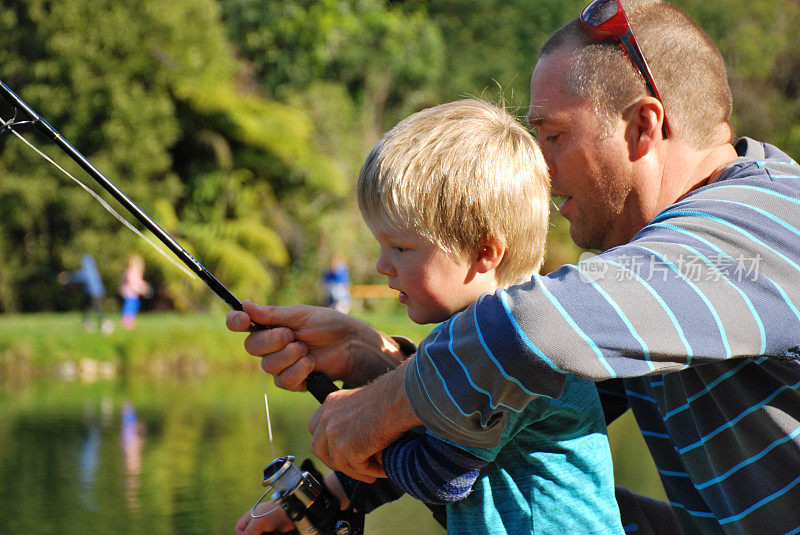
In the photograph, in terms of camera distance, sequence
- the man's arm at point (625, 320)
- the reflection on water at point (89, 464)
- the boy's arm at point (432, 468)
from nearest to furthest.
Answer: the man's arm at point (625, 320) < the boy's arm at point (432, 468) < the reflection on water at point (89, 464)

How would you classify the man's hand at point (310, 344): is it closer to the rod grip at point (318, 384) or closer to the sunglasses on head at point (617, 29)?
the rod grip at point (318, 384)

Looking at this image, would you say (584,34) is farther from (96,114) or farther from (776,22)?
(776,22)

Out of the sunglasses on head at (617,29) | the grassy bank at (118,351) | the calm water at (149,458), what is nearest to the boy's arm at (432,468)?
the sunglasses on head at (617,29)

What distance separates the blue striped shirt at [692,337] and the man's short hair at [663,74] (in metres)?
0.22

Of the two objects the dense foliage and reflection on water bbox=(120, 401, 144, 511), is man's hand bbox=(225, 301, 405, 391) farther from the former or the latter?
the dense foliage

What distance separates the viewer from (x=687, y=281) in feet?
4.13

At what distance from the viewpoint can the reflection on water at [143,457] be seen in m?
4.21

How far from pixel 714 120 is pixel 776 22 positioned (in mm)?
23115

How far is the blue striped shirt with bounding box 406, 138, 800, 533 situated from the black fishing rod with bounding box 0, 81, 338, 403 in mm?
437

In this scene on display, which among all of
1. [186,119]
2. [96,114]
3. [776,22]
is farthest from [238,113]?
[776,22]

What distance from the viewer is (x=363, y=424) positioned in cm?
146

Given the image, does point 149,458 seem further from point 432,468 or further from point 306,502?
point 432,468

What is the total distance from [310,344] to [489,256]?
1.31 ft

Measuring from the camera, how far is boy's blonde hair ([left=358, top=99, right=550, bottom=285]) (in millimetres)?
1530
